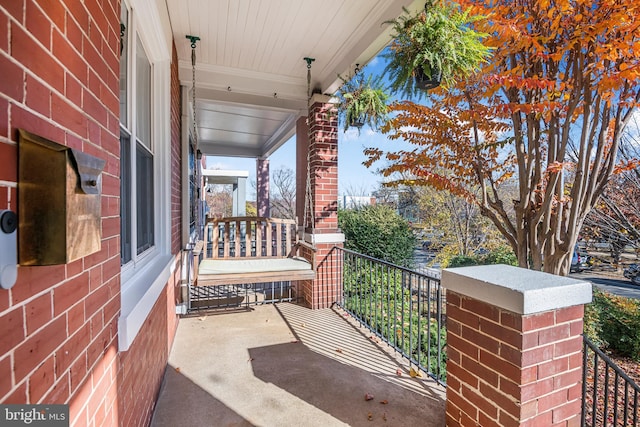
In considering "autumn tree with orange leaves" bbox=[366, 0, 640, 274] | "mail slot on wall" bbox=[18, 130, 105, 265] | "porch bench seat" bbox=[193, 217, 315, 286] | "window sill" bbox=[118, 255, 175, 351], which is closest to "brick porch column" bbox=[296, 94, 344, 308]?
"porch bench seat" bbox=[193, 217, 315, 286]

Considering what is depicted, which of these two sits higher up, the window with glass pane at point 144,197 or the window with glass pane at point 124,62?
the window with glass pane at point 124,62

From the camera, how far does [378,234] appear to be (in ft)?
20.6

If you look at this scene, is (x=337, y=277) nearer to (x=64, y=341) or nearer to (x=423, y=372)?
(x=423, y=372)

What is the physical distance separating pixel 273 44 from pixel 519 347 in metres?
3.35

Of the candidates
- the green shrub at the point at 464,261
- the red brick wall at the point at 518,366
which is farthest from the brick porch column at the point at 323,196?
the green shrub at the point at 464,261

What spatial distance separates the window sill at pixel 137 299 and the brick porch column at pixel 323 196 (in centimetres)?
205

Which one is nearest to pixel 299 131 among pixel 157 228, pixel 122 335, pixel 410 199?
pixel 157 228

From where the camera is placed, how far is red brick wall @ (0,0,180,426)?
0.62 meters

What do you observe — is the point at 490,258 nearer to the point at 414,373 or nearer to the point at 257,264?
the point at 414,373

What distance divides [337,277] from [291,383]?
1.91 metres

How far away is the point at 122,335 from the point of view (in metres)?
1.27

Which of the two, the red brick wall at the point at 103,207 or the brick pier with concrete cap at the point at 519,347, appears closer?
the red brick wall at the point at 103,207

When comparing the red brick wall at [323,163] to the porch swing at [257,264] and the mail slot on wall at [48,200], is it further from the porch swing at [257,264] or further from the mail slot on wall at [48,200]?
the mail slot on wall at [48,200]

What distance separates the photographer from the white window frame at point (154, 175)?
1.50 metres
